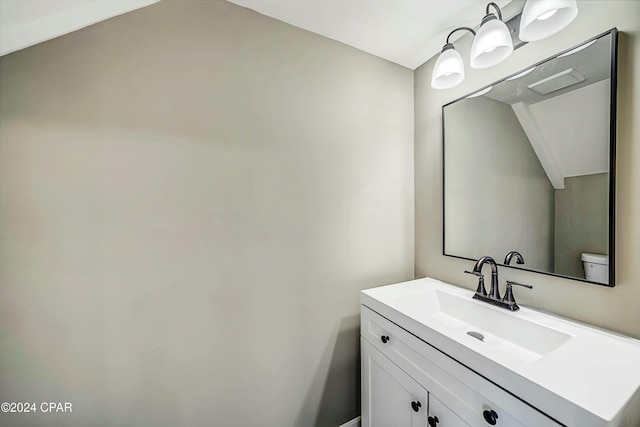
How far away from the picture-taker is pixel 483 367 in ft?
2.45

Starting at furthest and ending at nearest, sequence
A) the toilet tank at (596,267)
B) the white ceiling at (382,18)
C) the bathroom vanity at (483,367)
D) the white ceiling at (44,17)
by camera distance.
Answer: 1. the white ceiling at (382,18)
2. the toilet tank at (596,267)
3. the white ceiling at (44,17)
4. the bathroom vanity at (483,367)

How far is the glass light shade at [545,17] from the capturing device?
2.85ft

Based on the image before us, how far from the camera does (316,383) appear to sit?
4.54ft

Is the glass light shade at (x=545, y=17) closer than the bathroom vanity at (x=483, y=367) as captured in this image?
No

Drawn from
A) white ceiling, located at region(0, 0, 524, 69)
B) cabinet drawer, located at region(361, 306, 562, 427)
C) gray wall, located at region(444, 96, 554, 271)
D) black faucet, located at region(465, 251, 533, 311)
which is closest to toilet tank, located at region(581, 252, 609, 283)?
gray wall, located at region(444, 96, 554, 271)

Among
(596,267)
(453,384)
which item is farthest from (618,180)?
(453,384)

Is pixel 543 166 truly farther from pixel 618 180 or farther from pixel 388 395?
pixel 388 395

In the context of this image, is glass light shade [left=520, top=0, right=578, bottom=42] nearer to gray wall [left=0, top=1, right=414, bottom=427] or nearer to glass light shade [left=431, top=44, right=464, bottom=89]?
glass light shade [left=431, top=44, right=464, bottom=89]

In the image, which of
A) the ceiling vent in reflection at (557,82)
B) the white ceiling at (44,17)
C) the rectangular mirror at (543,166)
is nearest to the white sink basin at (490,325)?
the rectangular mirror at (543,166)

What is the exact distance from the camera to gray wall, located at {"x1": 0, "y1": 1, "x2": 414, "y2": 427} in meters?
0.92

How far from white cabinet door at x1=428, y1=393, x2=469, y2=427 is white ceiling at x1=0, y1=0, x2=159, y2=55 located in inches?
73.3

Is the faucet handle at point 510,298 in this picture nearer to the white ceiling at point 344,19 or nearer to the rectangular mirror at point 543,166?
the rectangular mirror at point 543,166

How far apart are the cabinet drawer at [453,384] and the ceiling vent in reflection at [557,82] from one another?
3.77 ft

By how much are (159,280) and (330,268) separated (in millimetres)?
829
